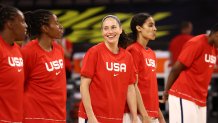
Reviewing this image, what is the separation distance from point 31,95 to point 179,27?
6869 mm

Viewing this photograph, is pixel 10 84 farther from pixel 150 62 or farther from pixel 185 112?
pixel 185 112

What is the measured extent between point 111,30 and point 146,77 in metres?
0.75

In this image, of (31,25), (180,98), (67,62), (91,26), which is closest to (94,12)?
(91,26)

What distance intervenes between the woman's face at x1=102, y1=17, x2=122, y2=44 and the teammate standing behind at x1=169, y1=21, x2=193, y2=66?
17.4 feet

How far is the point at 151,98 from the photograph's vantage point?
20.3 ft

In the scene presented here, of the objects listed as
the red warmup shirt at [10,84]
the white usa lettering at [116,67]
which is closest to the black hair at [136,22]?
the white usa lettering at [116,67]

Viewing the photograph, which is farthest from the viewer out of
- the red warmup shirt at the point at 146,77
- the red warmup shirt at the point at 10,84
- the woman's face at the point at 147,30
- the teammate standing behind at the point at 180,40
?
the teammate standing behind at the point at 180,40

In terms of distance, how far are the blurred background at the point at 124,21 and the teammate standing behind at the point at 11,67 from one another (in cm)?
587

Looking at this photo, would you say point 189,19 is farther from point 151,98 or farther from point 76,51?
point 151,98

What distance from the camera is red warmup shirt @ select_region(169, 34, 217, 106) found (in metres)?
6.68

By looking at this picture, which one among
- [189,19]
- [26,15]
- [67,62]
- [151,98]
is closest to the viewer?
[26,15]

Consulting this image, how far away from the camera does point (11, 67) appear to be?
493 cm

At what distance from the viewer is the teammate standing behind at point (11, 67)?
4891mm

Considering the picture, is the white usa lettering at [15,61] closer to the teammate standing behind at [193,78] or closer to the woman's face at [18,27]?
the woman's face at [18,27]
